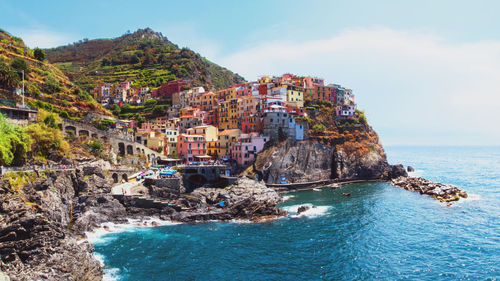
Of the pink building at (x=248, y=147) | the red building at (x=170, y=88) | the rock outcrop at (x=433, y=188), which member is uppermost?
the red building at (x=170, y=88)

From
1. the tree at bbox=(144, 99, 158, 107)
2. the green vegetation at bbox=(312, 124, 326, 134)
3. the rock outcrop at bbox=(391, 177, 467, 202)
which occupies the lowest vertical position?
the rock outcrop at bbox=(391, 177, 467, 202)

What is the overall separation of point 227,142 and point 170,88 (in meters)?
52.1

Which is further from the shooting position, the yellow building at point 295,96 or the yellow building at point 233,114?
the yellow building at point 295,96

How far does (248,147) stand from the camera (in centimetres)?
8588

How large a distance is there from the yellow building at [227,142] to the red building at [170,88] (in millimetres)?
44671

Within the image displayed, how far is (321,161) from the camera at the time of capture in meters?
92.3

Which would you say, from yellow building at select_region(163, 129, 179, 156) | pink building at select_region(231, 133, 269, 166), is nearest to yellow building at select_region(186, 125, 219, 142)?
yellow building at select_region(163, 129, 179, 156)

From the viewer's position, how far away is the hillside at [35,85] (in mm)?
65625

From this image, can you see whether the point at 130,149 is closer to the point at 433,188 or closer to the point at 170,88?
the point at 170,88

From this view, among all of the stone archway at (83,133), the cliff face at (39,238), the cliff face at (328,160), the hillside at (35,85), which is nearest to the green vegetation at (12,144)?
the cliff face at (39,238)

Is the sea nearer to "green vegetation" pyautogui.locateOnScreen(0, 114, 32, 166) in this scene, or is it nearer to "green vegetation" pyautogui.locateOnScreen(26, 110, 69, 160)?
"green vegetation" pyautogui.locateOnScreen(0, 114, 32, 166)

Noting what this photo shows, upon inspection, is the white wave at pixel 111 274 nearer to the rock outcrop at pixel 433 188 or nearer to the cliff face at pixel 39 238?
the cliff face at pixel 39 238

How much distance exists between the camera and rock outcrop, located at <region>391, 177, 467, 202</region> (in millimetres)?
67938

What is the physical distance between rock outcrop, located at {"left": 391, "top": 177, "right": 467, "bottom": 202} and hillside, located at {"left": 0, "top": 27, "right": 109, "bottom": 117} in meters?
86.2
